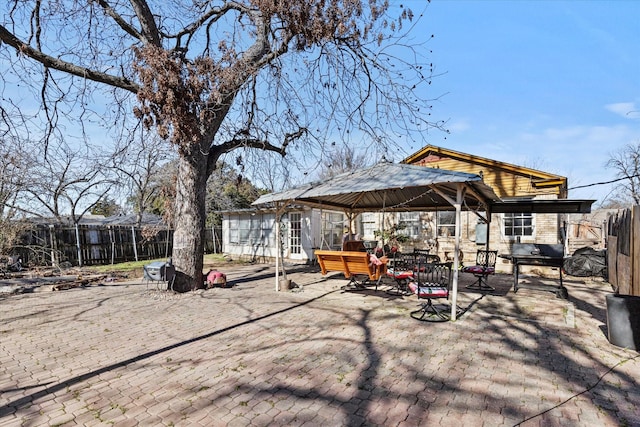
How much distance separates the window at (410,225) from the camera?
1430 centimetres

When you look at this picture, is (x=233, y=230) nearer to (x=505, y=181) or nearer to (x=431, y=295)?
(x=505, y=181)

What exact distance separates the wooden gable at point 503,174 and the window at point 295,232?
227 inches

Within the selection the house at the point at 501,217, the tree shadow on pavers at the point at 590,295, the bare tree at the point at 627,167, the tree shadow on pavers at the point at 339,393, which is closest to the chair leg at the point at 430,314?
the tree shadow on pavers at the point at 339,393

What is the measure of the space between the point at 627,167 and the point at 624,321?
26.7 meters

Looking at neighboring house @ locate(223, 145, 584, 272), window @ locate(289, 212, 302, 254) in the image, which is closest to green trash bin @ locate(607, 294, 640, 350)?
neighboring house @ locate(223, 145, 584, 272)

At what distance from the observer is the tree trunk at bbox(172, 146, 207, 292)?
8.34 meters

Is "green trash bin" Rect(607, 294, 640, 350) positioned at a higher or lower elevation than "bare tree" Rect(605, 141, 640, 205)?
lower

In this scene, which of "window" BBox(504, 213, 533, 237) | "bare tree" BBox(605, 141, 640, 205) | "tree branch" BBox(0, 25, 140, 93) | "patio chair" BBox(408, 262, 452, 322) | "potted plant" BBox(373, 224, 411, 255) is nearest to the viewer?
"patio chair" BBox(408, 262, 452, 322)

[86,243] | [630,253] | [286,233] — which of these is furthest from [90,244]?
[630,253]

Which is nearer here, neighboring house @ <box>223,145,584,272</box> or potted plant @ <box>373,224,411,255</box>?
neighboring house @ <box>223,145,584,272</box>

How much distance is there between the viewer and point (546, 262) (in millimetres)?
7594

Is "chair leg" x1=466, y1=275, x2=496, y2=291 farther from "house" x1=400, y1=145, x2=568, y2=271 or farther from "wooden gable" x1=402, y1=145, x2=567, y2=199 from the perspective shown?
"wooden gable" x1=402, y1=145, x2=567, y2=199

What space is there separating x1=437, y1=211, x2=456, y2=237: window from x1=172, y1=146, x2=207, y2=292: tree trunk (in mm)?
9474

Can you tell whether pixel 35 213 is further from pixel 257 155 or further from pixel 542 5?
pixel 542 5
